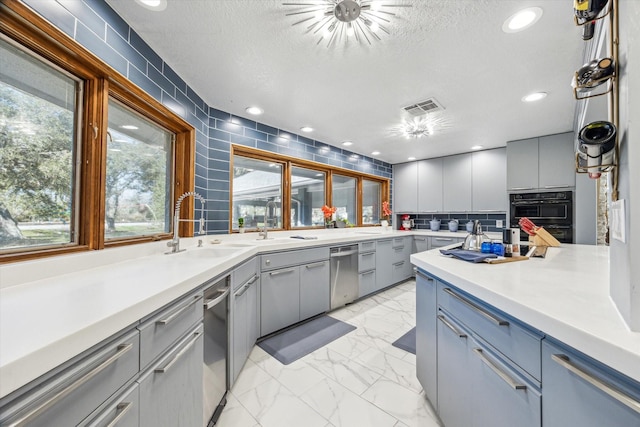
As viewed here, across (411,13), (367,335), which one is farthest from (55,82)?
(367,335)

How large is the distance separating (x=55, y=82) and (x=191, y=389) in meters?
1.55

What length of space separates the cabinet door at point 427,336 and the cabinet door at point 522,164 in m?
3.11

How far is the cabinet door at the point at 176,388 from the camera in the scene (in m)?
0.83

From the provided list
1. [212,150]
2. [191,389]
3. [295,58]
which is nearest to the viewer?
[191,389]

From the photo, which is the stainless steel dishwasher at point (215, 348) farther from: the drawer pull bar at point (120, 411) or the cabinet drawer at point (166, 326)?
the drawer pull bar at point (120, 411)

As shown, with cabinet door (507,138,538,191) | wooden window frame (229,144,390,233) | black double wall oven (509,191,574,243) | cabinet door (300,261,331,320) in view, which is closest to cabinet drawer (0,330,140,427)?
cabinet door (300,261,331,320)

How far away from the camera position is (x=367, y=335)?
236 cm

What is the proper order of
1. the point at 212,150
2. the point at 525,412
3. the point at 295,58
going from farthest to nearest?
1. the point at 212,150
2. the point at 295,58
3. the point at 525,412

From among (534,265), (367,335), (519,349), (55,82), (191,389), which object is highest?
(55,82)

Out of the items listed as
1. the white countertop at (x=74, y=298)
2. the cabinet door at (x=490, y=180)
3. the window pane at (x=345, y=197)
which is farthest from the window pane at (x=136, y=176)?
the cabinet door at (x=490, y=180)

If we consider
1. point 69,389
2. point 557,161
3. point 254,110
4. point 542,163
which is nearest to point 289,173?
point 254,110

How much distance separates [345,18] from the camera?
4.53 feet

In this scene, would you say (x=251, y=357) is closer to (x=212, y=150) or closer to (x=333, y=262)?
(x=333, y=262)

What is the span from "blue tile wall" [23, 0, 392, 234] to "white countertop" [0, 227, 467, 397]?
3.30 ft
